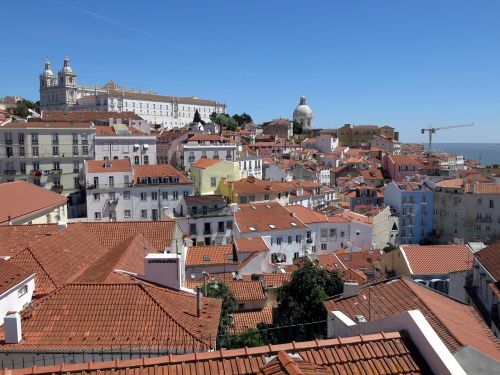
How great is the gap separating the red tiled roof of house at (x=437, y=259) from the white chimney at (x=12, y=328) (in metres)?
16.4

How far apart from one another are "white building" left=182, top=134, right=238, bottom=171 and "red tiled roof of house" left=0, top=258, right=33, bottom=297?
42.1 m

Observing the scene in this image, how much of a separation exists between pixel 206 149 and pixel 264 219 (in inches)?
838

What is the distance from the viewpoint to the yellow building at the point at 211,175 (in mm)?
46969

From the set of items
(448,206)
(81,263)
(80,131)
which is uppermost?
(80,131)

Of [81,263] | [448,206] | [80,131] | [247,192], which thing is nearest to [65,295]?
[81,263]

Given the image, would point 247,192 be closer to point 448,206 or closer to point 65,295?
point 448,206

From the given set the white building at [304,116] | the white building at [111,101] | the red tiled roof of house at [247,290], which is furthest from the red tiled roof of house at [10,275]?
the white building at [304,116]

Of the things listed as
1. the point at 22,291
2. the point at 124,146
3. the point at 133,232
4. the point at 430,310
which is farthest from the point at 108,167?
the point at 430,310

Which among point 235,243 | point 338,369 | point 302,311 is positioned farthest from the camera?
point 235,243

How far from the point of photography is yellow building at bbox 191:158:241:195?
47.0 metres

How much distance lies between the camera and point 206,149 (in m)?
55.9

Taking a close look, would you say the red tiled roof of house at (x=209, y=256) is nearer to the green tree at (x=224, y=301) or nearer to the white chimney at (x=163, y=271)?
the green tree at (x=224, y=301)

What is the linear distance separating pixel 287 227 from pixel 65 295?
90.7ft

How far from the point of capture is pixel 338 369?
5.70m
